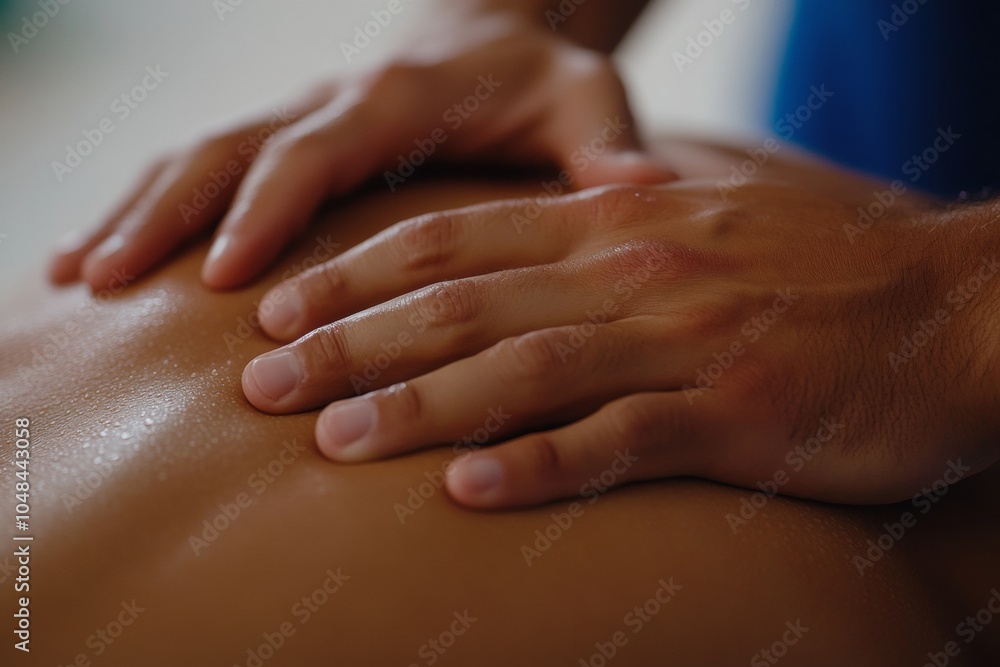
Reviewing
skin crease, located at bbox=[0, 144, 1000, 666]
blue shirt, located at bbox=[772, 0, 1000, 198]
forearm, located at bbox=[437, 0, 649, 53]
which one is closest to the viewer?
skin crease, located at bbox=[0, 144, 1000, 666]

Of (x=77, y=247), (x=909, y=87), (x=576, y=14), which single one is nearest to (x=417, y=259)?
(x=77, y=247)

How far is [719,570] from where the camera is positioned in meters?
0.57

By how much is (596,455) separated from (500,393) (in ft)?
0.27

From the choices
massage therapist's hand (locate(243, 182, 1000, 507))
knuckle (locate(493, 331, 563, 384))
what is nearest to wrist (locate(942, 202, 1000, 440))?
massage therapist's hand (locate(243, 182, 1000, 507))

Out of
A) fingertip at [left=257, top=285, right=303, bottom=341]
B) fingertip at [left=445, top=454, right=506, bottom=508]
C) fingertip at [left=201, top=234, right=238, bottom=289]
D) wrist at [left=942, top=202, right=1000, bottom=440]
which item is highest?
fingertip at [left=201, top=234, right=238, bottom=289]

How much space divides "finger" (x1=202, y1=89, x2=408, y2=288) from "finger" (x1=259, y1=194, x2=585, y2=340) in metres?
0.07

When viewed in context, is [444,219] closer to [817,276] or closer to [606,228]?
[606,228]

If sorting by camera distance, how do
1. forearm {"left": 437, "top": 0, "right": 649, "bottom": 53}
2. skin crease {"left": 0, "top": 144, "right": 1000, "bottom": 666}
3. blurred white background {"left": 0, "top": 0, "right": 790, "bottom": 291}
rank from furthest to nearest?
1. blurred white background {"left": 0, "top": 0, "right": 790, "bottom": 291}
2. forearm {"left": 437, "top": 0, "right": 649, "bottom": 53}
3. skin crease {"left": 0, "top": 144, "right": 1000, "bottom": 666}

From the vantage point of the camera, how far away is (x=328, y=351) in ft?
2.08

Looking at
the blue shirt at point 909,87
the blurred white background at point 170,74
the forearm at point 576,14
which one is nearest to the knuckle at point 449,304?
the forearm at point 576,14

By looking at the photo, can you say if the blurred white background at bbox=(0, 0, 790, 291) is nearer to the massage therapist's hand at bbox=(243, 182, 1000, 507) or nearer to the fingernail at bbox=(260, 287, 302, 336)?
the massage therapist's hand at bbox=(243, 182, 1000, 507)

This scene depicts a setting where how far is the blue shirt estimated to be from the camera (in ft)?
4.25

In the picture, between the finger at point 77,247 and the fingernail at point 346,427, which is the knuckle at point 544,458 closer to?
the fingernail at point 346,427

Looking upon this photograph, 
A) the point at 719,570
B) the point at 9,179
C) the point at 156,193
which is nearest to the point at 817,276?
the point at 719,570
